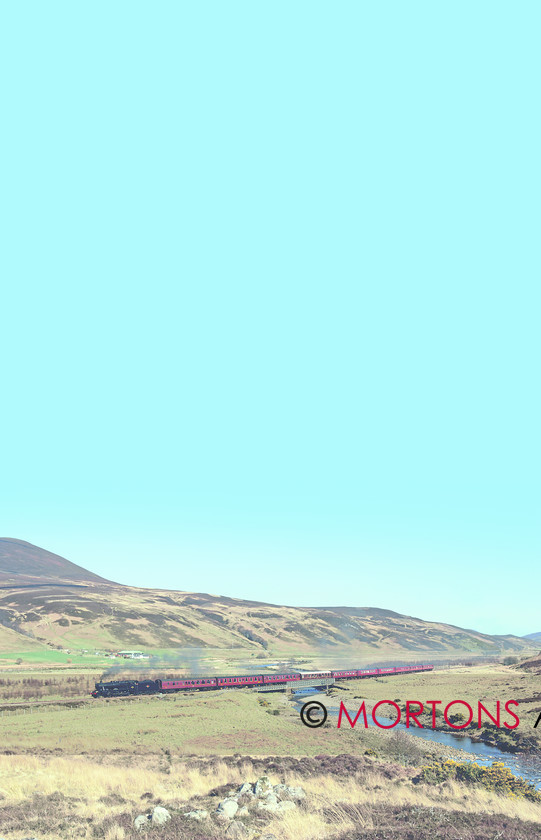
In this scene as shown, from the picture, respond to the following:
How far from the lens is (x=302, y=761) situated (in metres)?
35.8

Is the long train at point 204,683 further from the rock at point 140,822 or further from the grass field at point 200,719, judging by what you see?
the rock at point 140,822

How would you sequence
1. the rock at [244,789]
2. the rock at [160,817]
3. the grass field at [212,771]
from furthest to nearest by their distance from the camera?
the rock at [244,789], the rock at [160,817], the grass field at [212,771]

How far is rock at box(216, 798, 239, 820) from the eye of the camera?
21827mm

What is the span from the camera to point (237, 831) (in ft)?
61.3

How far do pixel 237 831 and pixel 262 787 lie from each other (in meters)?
8.28

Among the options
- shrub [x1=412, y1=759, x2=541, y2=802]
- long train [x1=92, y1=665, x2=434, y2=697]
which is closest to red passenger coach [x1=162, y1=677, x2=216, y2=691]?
long train [x1=92, y1=665, x2=434, y2=697]

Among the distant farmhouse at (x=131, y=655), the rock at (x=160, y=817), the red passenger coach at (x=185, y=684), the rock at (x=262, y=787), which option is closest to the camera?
the rock at (x=160, y=817)

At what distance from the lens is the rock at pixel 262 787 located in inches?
996

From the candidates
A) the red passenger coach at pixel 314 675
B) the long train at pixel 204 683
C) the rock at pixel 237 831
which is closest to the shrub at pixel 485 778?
the rock at pixel 237 831

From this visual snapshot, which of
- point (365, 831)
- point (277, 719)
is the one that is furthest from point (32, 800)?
point (277, 719)

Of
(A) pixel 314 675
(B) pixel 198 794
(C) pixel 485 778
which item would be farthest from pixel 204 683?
(C) pixel 485 778

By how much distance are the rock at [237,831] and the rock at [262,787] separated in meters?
6.14

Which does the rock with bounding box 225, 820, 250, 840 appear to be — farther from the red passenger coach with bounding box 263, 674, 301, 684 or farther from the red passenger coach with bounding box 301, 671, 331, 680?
the red passenger coach with bounding box 301, 671, 331, 680

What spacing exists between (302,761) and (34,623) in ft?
504
